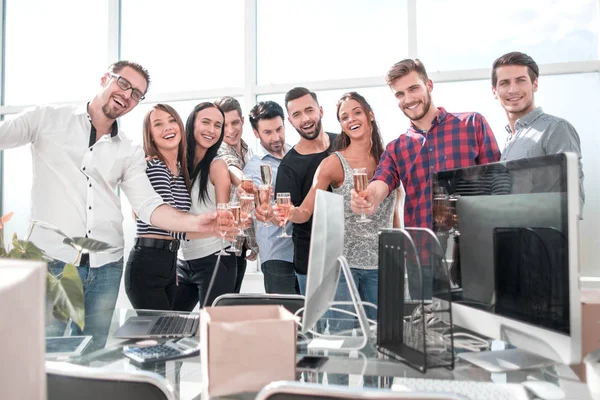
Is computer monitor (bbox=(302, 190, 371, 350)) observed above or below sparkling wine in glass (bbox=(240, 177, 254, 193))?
below

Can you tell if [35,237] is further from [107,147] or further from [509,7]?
[509,7]

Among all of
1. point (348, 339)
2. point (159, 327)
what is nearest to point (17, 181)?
point (159, 327)

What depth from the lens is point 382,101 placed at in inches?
153

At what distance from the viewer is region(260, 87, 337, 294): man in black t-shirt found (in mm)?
2789

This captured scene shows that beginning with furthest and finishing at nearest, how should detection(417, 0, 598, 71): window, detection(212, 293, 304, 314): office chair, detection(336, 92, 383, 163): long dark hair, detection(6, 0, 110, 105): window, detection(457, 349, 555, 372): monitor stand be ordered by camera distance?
detection(6, 0, 110, 105): window → detection(417, 0, 598, 71): window → detection(336, 92, 383, 163): long dark hair → detection(212, 293, 304, 314): office chair → detection(457, 349, 555, 372): monitor stand

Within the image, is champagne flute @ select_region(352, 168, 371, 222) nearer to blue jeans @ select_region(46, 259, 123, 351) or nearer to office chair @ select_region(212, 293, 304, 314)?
office chair @ select_region(212, 293, 304, 314)

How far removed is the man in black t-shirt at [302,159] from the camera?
9.15ft

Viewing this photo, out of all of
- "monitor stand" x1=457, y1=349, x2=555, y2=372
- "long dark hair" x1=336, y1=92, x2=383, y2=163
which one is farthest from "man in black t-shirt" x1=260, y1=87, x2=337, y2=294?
"monitor stand" x1=457, y1=349, x2=555, y2=372

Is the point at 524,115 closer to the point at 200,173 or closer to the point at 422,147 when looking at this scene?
the point at 422,147

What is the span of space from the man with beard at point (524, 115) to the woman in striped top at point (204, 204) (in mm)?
1610

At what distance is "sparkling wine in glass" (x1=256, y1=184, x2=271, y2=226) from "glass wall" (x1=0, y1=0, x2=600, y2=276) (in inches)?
48.2

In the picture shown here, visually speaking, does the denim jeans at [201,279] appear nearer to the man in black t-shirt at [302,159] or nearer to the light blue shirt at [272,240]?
the light blue shirt at [272,240]

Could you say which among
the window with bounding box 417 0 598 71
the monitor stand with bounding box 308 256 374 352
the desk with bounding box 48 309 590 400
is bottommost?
the desk with bounding box 48 309 590 400

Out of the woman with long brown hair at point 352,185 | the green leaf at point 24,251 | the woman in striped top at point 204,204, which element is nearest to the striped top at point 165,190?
the woman in striped top at point 204,204
